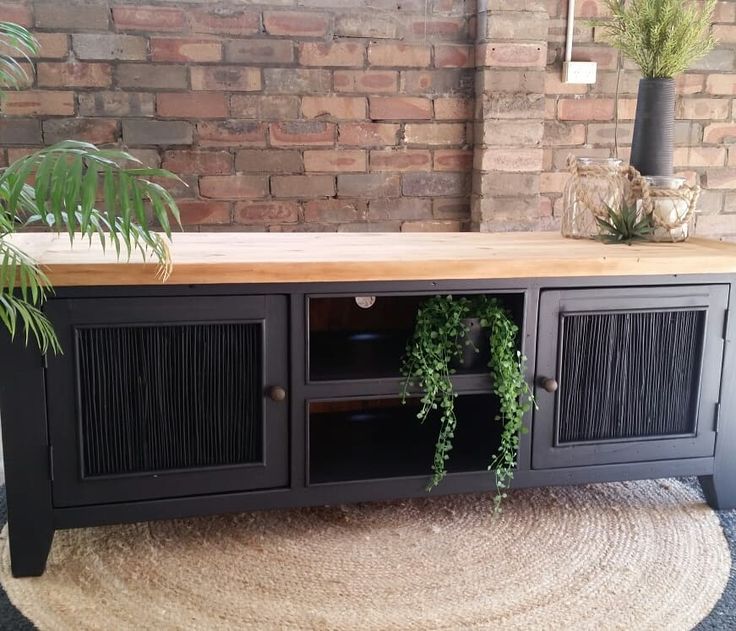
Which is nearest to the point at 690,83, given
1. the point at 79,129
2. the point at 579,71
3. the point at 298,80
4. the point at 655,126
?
the point at 579,71

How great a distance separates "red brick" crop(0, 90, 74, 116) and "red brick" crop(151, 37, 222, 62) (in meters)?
0.30

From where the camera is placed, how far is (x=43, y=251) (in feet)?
5.73

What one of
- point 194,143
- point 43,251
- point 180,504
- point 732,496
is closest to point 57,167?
point 43,251

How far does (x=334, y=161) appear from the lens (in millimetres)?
2691

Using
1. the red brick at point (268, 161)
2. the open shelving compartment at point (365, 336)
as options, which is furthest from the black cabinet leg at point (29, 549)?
the red brick at point (268, 161)

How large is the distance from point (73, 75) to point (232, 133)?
510 millimetres

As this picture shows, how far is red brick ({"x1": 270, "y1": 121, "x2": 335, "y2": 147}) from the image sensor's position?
2.64 meters

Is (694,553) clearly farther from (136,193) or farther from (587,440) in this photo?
(136,193)

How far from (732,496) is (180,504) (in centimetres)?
138

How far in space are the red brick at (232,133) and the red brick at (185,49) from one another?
0.67 feet

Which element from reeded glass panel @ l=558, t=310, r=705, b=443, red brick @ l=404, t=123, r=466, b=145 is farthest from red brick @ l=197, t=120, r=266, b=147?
reeded glass panel @ l=558, t=310, r=705, b=443

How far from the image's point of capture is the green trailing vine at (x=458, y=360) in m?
1.85

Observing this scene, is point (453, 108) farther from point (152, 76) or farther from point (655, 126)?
point (152, 76)

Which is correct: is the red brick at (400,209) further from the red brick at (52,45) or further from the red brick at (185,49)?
the red brick at (52,45)
